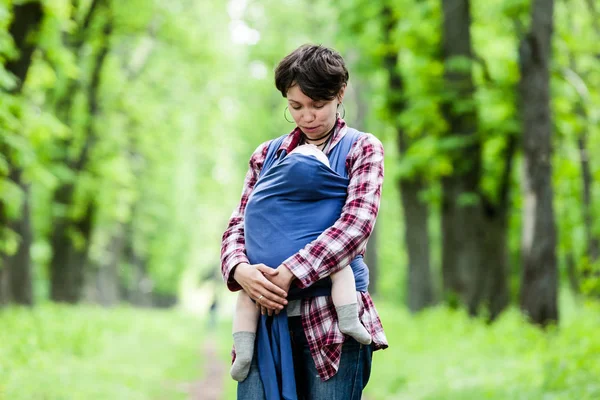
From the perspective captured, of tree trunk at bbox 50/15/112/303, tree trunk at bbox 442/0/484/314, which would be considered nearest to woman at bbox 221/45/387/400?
tree trunk at bbox 442/0/484/314

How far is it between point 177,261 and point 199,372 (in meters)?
35.1

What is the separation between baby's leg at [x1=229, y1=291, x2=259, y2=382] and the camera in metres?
3.14

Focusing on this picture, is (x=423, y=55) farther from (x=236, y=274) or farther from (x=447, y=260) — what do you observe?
(x=236, y=274)

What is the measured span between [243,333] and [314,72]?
1.04 meters

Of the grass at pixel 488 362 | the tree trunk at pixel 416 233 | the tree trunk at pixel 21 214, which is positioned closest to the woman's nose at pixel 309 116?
the grass at pixel 488 362

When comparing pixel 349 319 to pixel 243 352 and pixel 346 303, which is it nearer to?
pixel 346 303

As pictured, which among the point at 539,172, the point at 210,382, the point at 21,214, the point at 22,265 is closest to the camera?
the point at 539,172

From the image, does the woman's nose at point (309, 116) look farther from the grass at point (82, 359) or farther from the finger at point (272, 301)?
the grass at point (82, 359)

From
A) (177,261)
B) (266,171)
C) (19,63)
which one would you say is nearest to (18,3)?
(19,63)

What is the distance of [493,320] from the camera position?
1473cm

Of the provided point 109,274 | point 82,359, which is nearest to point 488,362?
point 82,359

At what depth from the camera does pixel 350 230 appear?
119 inches

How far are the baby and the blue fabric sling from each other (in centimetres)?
4

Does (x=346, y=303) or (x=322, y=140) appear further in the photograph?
(x=322, y=140)
